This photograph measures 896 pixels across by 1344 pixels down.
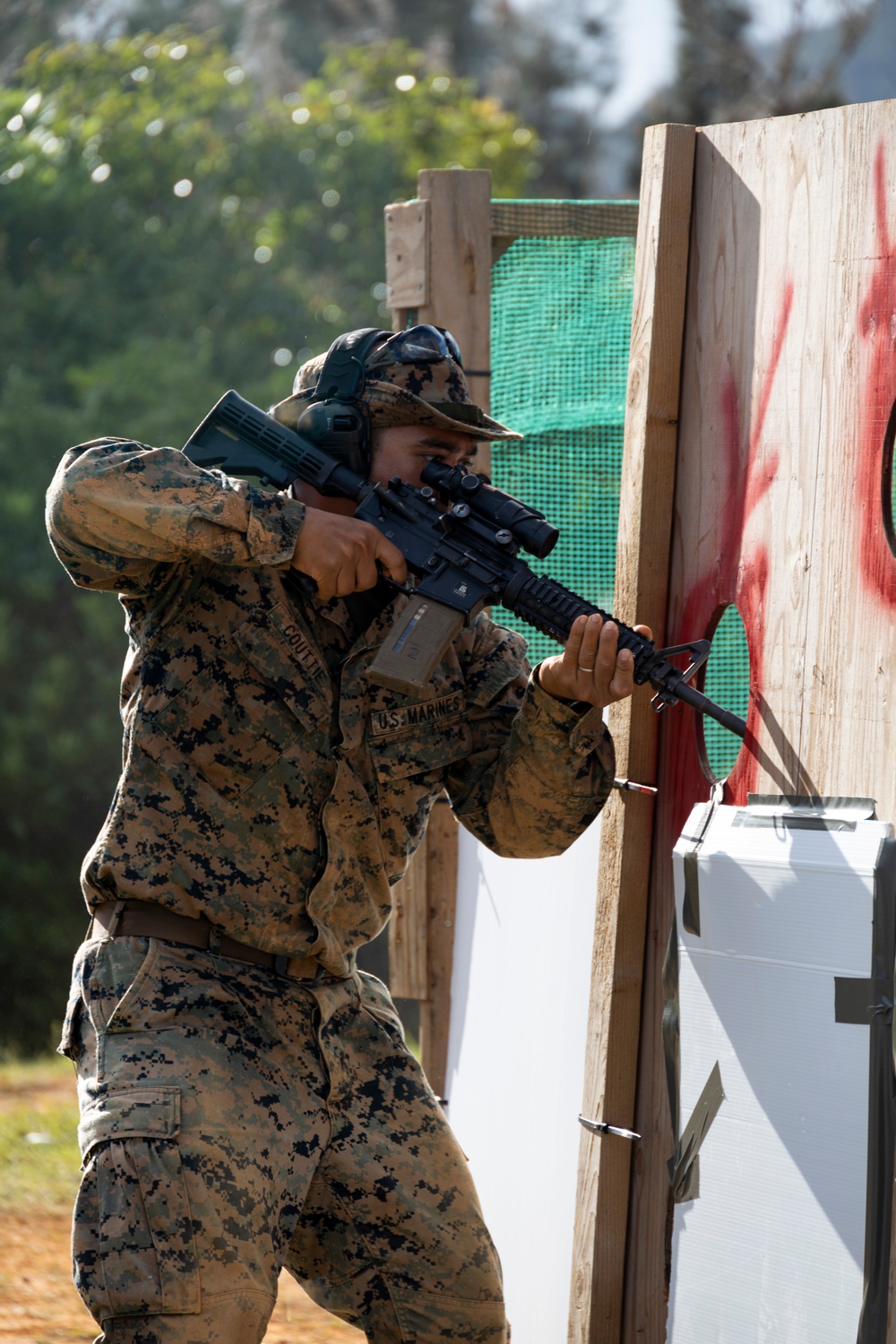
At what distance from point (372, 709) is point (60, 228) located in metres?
11.7

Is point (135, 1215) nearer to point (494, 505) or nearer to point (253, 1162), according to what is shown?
point (253, 1162)

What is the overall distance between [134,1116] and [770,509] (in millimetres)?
1675

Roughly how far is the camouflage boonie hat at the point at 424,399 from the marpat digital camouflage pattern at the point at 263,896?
39 cm

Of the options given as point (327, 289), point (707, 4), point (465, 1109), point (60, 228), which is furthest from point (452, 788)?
point (707, 4)

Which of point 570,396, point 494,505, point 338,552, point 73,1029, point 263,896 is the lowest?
point 73,1029

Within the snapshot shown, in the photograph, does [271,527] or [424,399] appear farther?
[424,399]

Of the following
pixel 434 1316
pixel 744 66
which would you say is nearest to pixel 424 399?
pixel 434 1316

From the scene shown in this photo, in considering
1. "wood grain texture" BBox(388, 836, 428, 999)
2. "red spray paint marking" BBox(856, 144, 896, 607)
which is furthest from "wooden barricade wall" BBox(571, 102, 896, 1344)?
"wood grain texture" BBox(388, 836, 428, 999)

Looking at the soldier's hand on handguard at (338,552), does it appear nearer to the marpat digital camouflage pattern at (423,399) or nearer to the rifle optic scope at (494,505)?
the rifle optic scope at (494,505)

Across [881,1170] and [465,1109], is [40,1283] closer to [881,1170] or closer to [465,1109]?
[465,1109]

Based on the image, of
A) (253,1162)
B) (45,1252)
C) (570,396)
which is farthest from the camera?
(45,1252)

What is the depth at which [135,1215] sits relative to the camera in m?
2.64

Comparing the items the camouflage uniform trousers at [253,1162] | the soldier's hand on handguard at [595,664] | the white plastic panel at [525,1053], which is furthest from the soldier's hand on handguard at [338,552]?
the white plastic panel at [525,1053]

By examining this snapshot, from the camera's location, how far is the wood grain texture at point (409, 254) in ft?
14.6
